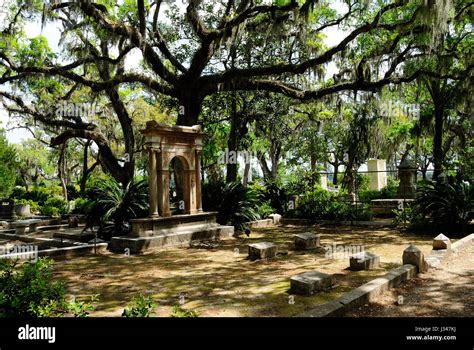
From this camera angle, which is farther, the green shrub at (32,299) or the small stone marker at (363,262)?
the small stone marker at (363,262)

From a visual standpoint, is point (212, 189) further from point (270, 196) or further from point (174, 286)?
point (174, 286)

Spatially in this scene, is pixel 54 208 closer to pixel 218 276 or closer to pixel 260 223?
pixel 260 223

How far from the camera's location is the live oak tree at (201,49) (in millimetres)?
13086

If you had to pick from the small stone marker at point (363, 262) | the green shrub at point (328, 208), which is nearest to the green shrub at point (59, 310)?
the small stone marker at point (363, 262)

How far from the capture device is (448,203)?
12.4 metres

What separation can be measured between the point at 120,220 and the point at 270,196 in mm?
9377

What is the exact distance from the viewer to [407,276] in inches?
279

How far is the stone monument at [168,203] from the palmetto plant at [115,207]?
989mm

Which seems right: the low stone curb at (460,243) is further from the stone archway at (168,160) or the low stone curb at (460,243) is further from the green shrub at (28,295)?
the green shrub at (28,295)

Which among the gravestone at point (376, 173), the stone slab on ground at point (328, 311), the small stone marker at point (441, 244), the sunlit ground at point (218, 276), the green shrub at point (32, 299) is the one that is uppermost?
the gravestone at point (376, 173)

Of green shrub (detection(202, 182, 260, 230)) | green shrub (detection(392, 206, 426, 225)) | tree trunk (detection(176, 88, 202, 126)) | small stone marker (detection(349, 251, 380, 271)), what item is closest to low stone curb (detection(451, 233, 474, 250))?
small stone marker (detection(349, 251, 380, 271))

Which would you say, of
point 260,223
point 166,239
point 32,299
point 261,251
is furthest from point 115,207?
point 32,299

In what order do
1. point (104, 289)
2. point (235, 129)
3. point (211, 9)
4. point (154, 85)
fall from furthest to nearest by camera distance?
point (235, 129), point (211, 9), point (154, 85), point (104, 289)
